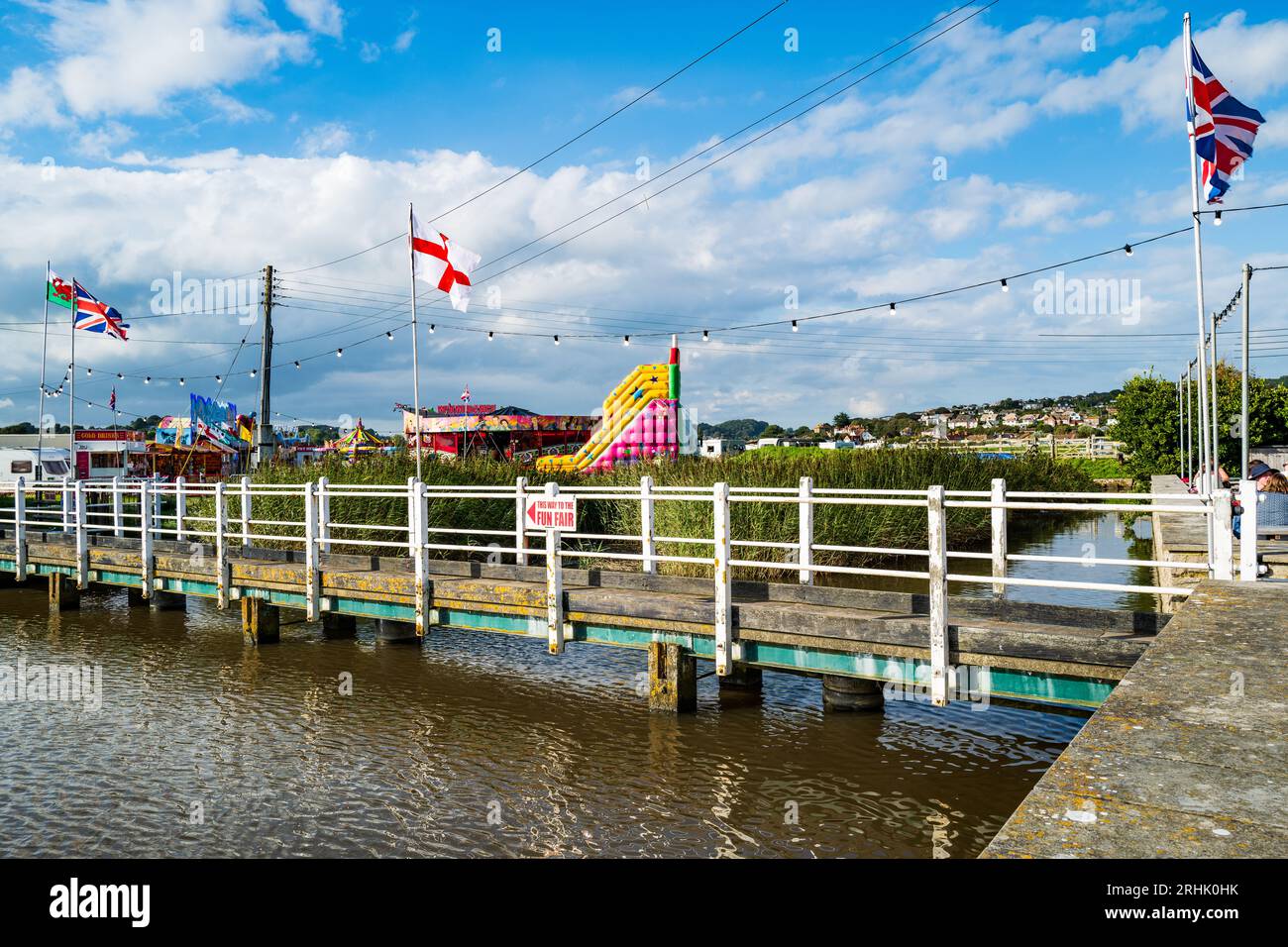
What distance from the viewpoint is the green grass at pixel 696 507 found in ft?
61.2

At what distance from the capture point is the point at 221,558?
49.2 feet

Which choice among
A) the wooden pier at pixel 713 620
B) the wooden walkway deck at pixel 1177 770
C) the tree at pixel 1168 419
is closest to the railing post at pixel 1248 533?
the wooden pier at pixel 713 620

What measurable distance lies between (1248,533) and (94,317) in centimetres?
2769

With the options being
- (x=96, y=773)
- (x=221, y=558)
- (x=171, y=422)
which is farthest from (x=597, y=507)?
(x=171, y=422)

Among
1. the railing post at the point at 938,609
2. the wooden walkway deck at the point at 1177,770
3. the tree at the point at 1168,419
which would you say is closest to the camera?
the wooden walkway deck at the point at 1177,770

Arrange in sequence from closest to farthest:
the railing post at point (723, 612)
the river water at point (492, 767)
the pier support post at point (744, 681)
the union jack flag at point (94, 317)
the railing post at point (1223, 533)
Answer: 1. the railing post at point (1223, 533)
2. the river water at point (492, 767)
3. the railing post at point (723, 612)
4. the pier support post at point (744, 681)
5. the union jack flag at point (94, 317)

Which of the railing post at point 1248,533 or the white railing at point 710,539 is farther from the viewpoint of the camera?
the white railing at point 710,539

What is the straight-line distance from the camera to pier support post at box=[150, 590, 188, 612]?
63.2 ft

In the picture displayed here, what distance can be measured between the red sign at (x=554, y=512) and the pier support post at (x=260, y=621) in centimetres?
679

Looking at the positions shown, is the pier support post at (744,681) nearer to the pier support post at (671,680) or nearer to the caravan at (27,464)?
the pier support post at (671,680)

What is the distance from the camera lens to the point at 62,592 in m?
20.0

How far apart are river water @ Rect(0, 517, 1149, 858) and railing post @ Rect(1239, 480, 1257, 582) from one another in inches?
101
